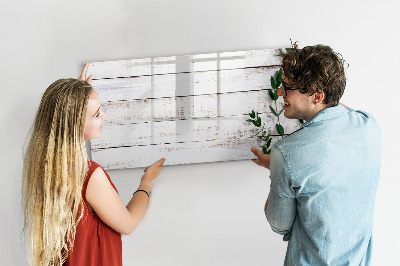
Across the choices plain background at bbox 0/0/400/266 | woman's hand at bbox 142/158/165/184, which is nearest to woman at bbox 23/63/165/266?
woman's hand at bbox 142/158/165/184

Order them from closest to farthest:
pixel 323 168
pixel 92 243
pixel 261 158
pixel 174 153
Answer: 1. pixel 323 168
2. pixel 92 243
3. pixel 261 158
4. pixel 174 153

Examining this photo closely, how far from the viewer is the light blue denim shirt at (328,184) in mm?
1295

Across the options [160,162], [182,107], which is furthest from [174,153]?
[182,107]

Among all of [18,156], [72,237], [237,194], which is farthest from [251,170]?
[18,156]

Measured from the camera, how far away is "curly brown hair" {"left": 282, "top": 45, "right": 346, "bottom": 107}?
135 centimetres

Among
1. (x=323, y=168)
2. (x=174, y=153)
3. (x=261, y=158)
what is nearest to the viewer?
(x=323, y=168)

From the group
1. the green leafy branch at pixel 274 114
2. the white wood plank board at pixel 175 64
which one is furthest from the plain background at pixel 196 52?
the green leafy branch at pixel 274 114

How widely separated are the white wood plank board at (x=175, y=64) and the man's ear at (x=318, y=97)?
2.26ft

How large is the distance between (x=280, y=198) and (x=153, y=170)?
0.78 metres

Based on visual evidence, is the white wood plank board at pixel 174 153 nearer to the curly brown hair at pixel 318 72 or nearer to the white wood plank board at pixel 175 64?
the white wood plank board at pixel 175 64

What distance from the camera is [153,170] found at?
1.97 m

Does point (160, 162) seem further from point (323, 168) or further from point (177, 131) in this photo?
point (323, 168)

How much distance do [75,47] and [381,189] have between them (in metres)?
1.77

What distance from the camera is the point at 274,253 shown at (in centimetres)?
219
